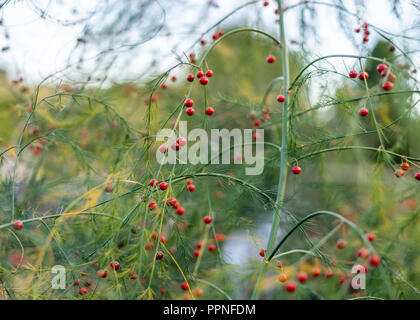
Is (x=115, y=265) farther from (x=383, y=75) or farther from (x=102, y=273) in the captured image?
(x=383, y=75)

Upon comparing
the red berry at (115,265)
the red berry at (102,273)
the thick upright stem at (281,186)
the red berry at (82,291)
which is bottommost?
the red berry at (82,291)

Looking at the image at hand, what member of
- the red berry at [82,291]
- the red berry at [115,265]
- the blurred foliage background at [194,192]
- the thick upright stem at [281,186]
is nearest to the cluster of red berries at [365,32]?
the blurred foliage background at [194,192]

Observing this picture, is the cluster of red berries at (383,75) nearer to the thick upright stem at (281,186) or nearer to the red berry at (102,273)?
the thick upright stem at (281,186)

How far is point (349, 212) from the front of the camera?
2703mm

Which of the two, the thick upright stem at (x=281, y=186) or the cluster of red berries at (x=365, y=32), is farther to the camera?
the cluster of red berries at (x=365, y=32)

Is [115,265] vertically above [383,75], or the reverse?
[383,75]

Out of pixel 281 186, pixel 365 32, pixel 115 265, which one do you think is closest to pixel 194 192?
pixel 281 186

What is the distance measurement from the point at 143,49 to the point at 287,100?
2.85 feet

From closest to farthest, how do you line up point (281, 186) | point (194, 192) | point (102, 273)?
point (102, 273)
point (281, 186)
point (194, 192)

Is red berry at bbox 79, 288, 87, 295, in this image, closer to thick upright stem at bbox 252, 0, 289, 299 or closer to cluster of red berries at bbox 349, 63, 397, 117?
thick upright stem at bbox 252, 0, 289, 299

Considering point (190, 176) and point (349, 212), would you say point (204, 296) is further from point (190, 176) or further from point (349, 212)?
point (349, 212)

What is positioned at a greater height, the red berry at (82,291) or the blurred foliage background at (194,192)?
the blurred foliage background at (194,192)

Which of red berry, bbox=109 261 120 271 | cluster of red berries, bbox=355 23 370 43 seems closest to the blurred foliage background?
red berry, bbox=109 261 120 271

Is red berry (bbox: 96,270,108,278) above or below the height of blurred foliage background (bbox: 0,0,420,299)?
below
